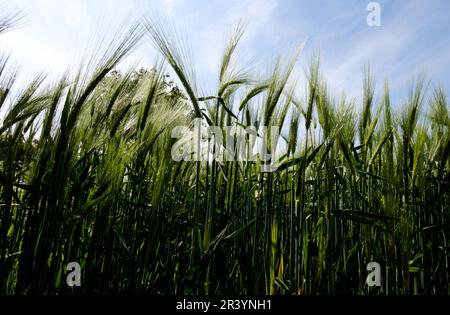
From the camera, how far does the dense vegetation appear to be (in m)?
1.26

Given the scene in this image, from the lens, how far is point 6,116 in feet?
4.38

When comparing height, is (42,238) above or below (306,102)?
below

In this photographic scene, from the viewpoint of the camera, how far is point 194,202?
1.55 metres

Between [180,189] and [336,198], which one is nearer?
[336,198]

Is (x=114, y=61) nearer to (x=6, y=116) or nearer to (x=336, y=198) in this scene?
(x=6, y=116)

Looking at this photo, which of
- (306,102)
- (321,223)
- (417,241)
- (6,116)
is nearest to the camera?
(6,116)

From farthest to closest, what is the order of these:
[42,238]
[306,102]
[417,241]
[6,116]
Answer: [417,241], [306,102], [6,116], [42,238]

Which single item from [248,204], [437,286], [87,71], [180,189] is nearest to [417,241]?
[437,286]

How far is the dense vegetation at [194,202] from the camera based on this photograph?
4.15ft

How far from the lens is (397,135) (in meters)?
1.99

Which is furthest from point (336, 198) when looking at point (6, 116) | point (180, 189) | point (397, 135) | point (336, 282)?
point (6, 116)

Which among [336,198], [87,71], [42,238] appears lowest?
[42,238]

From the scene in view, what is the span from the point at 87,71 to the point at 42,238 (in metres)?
0.56
